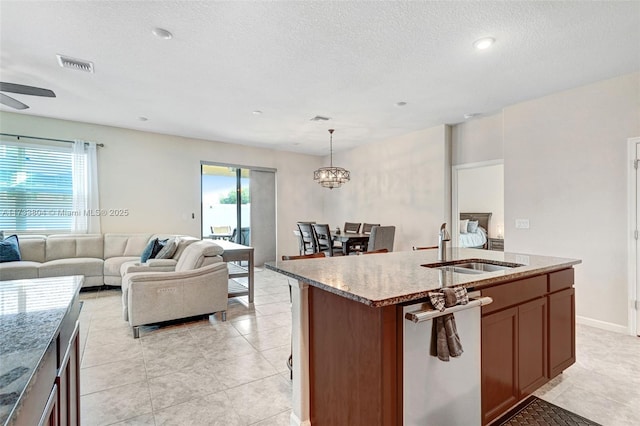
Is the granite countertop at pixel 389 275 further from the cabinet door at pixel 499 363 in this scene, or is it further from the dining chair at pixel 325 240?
the dining chair at pixel 325 240

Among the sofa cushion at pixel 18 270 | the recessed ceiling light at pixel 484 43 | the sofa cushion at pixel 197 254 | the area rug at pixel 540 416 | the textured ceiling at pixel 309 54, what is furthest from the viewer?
the sofa cushion at pixel 18 270

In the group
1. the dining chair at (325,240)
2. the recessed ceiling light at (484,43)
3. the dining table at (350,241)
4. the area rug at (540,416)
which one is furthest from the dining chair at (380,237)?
the area rug at (540,416)

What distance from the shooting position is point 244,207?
738 centimetres

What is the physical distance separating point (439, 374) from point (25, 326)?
1585mm

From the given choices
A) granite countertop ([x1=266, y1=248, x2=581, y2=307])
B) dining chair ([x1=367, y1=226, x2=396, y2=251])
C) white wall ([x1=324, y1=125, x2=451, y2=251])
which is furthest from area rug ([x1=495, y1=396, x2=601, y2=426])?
white wall ([x1=324, y1=125, x2=451, y2=251])

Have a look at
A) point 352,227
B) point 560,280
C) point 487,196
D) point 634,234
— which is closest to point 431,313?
point 560,280

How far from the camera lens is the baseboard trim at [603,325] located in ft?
10.9

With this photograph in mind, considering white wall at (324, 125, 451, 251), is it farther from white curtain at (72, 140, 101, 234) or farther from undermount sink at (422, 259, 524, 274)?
white curtain at (72, 140, 101, 234)

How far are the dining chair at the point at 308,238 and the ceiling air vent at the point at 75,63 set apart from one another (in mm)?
3822

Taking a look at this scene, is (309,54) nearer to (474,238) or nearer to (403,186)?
(403,186)

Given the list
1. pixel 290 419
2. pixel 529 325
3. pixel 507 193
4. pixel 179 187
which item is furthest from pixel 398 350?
pixel 179 187

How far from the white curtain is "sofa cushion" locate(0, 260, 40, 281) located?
103 cm

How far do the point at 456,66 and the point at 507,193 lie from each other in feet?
6.84

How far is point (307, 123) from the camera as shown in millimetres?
5258
